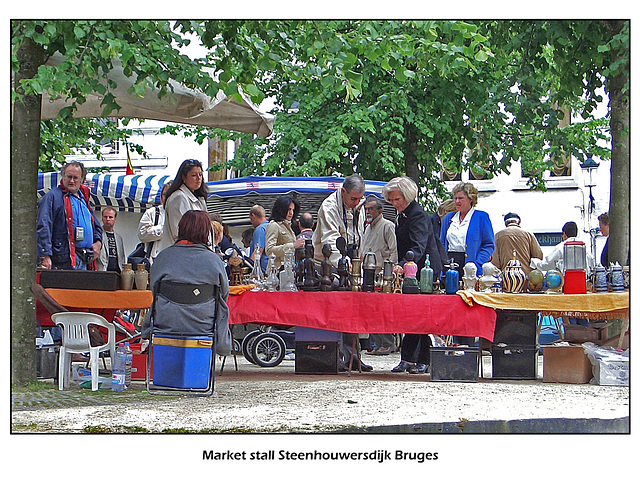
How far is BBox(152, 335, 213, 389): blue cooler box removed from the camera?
271 inches

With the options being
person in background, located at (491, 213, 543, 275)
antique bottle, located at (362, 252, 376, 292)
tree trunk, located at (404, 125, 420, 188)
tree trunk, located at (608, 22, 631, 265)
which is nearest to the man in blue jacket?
antique bottle, located at (362, 252, 376, 292)

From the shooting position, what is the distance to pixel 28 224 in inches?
298

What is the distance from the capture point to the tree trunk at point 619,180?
939 cm

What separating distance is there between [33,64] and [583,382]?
5463 millimetres

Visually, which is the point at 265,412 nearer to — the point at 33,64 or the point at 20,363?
the point at 20,363

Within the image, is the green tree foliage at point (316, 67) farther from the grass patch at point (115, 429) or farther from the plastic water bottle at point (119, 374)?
the grass patch at point (115, 429)

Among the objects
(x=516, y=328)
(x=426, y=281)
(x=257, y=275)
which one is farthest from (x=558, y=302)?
(x=257, y=275)

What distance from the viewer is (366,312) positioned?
7.97 meters

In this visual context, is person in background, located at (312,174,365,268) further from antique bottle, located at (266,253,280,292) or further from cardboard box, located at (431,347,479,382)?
cardboard box, located at (431,347,479,382)

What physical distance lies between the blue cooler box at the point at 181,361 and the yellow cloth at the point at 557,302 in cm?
233

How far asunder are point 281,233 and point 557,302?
323cm

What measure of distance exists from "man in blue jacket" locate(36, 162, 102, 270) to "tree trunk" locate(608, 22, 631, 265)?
17.6 ft

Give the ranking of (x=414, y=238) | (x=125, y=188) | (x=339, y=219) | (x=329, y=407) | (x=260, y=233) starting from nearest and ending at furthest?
1. (x=329, y=407)
2. (x=414, y=238)
3. (x=339, y=219)
4. (x=260, y=233)
5. (x=125, y=188)

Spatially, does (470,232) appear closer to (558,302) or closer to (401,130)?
(558,302)
